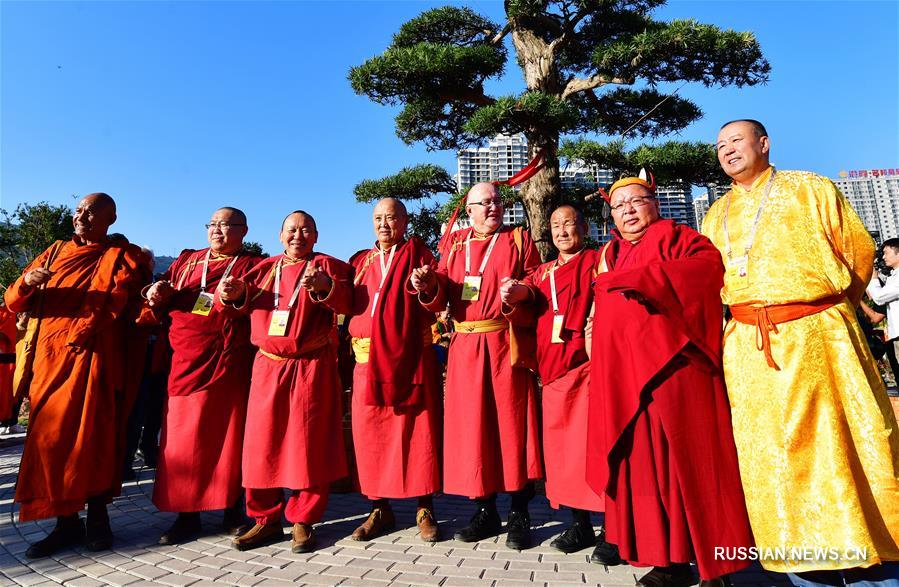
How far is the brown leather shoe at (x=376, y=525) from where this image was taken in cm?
325

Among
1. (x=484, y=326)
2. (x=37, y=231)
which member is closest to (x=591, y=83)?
(x=484, y=326)

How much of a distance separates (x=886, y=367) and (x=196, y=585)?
1526cm

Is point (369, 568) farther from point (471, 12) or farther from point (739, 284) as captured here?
point (471, 12)

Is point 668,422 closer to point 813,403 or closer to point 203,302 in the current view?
point 813,403

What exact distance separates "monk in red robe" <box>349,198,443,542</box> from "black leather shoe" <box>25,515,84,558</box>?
172 centimetres

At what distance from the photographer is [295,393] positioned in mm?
3266

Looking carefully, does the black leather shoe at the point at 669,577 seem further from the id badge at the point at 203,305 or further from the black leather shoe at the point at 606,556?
the id badge at the point at 203,305

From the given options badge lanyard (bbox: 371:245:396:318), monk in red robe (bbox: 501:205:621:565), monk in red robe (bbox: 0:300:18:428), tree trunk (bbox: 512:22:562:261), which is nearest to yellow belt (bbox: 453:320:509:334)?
monk in red robe (bbox: 501:205:621:565)

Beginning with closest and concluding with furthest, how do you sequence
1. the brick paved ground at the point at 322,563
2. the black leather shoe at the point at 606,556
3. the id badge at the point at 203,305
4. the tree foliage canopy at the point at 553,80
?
the brick paved ground at the point at 322,563, the black leather shoe at the point at 606,556, the id badge at the point at 203,305, the tree foliage canopy at the point at 553,80

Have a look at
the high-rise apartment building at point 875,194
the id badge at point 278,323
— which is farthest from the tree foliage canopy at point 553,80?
the high-rise apartment building at point 875,194

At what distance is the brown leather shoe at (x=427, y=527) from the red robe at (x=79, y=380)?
196cm

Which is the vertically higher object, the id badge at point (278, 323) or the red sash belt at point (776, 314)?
the id badge at point (278, 323)

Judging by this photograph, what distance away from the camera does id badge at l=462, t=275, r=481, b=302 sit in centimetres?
333

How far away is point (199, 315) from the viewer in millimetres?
3387
